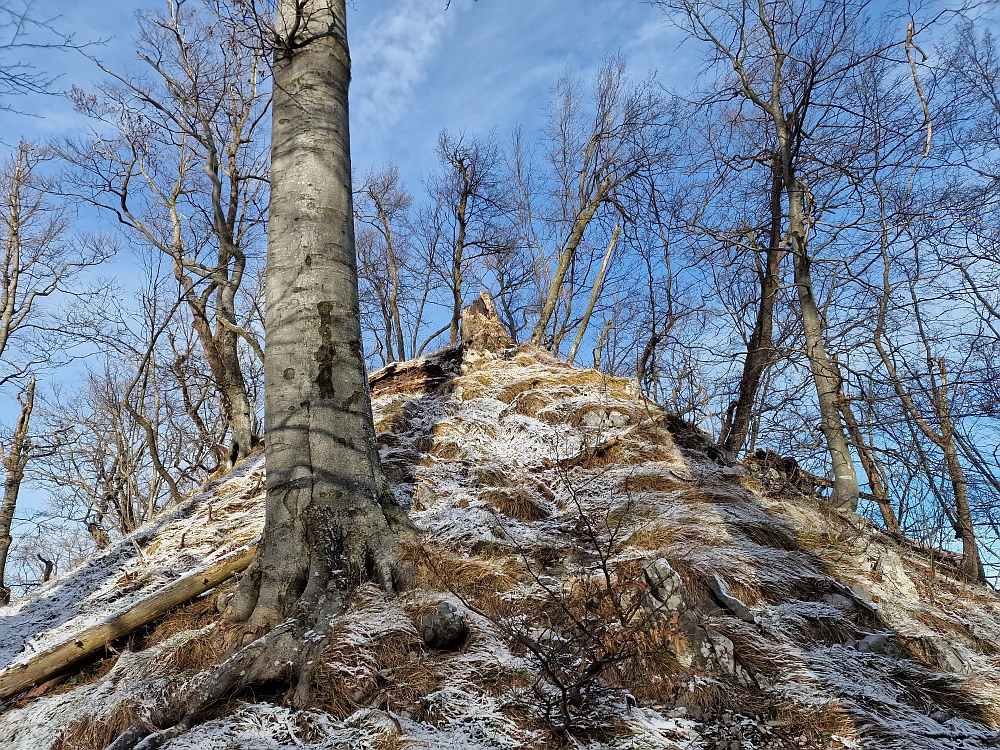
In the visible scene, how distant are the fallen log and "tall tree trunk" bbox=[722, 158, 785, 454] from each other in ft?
17.2

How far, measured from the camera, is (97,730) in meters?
1.96

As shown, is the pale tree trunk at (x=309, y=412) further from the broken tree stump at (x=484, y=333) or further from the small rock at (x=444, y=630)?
the broken tree stump at (x=484, y=333)

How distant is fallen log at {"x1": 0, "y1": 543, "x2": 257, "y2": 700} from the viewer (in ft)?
7.89

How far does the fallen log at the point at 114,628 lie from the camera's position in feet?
7.89

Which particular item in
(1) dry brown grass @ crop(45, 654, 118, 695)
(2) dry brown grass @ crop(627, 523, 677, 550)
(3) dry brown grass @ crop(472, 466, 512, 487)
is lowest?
(1) dry brown grass @ crop(45, 654, 118, 695)

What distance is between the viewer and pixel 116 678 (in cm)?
229

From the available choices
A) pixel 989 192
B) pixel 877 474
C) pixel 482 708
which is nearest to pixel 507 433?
pixel 482 708

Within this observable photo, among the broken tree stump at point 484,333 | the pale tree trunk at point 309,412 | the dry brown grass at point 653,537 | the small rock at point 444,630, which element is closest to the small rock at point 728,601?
the dry brown grass at point 653,537

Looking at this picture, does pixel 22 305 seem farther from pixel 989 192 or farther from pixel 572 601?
pixel 989 192

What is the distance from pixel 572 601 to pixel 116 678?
2.13 meters

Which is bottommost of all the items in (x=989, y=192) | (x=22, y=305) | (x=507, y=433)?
(x=507, y=433)

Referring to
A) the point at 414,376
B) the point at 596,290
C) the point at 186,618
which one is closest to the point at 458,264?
the point at 596,290

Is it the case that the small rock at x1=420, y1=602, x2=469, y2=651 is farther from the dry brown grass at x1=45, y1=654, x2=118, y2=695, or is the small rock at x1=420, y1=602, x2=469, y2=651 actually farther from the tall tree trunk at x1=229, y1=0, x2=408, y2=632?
the dry brown grass at x1=45, y1=654, x2=118, y2=695

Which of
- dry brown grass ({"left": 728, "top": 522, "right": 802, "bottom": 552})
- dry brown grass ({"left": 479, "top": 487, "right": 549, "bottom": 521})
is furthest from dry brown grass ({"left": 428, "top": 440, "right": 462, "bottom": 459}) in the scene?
dry brown grass ({"left": 728, "top": 522, "right": 802, "bottom": 552})
